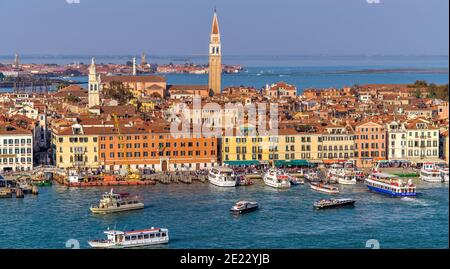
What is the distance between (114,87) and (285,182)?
32.9 ft

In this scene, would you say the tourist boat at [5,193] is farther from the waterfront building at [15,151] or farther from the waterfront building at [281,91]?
the waterfront building at [281,91]

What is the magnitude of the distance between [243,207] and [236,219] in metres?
0.40

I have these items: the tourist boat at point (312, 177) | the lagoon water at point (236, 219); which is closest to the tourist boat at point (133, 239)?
the lagoon water at point (236, 219)

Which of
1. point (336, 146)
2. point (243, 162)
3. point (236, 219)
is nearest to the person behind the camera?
point (236, 219)

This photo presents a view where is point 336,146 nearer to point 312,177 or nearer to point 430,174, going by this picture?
point 312,177

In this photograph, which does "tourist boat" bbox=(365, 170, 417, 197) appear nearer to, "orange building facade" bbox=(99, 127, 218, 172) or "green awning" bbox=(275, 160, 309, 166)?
"green awning" bbox=(275, 160, 309, 166)

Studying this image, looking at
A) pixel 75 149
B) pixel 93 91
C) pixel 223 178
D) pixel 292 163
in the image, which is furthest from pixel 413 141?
pixel 93 91

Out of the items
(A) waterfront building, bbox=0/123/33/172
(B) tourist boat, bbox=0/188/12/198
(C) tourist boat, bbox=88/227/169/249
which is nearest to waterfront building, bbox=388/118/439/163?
(A) waterfront building, bbox=0/123/33/172

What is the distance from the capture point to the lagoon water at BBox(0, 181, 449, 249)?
17.6ft

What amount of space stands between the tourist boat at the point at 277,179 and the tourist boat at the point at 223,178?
32cm

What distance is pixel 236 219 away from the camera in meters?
6.51

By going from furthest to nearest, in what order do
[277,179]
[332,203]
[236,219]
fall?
1. [277,179]
2. [332,203]
3. [236,219]
